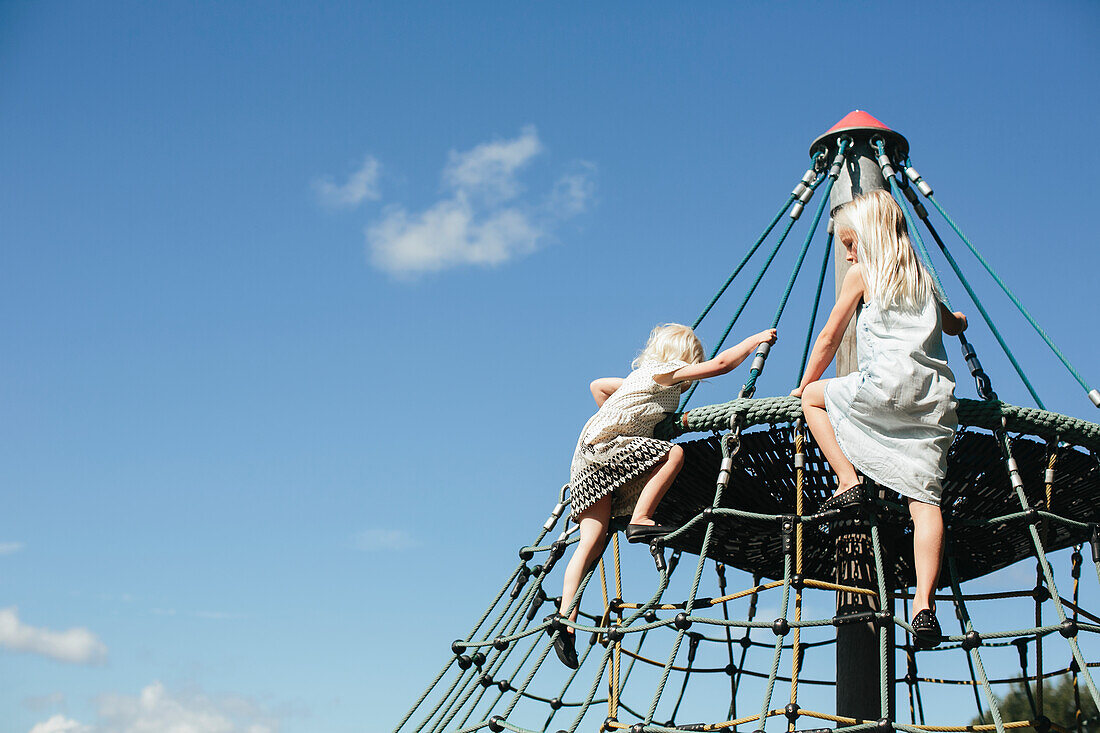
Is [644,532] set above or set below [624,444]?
below

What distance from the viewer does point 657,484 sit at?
405 centimetres

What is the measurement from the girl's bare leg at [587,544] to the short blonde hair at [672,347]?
0.58 m

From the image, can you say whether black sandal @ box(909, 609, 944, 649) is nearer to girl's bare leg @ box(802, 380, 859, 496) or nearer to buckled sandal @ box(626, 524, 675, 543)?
girl's bare leg @ box(802, 380, 859, 496)

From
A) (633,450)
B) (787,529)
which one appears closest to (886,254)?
(787,529)

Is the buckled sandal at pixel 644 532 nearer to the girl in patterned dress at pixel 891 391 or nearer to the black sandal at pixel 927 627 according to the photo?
the girl in patterned dress at pixel 891 391

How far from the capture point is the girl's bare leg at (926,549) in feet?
10.9

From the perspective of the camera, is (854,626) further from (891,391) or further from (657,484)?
(891,391)

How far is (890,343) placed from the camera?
143 inches

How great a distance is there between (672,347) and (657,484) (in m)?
0.59

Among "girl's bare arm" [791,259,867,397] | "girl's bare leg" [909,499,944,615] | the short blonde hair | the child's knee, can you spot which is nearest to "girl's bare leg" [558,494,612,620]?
the child's knee

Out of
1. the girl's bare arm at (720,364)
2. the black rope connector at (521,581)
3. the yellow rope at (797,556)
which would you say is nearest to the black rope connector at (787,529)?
the yellow rope at (797,556)

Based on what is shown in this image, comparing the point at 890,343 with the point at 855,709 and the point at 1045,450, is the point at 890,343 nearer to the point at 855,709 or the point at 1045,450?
the point at 1045,450

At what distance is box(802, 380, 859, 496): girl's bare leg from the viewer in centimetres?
361

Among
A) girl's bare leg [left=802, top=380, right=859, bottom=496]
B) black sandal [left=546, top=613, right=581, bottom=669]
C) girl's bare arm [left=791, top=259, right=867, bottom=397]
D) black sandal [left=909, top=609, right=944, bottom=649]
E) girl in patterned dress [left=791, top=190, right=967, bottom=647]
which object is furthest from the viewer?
black sandal [left=546, top=613, right=581, bottom=669]
